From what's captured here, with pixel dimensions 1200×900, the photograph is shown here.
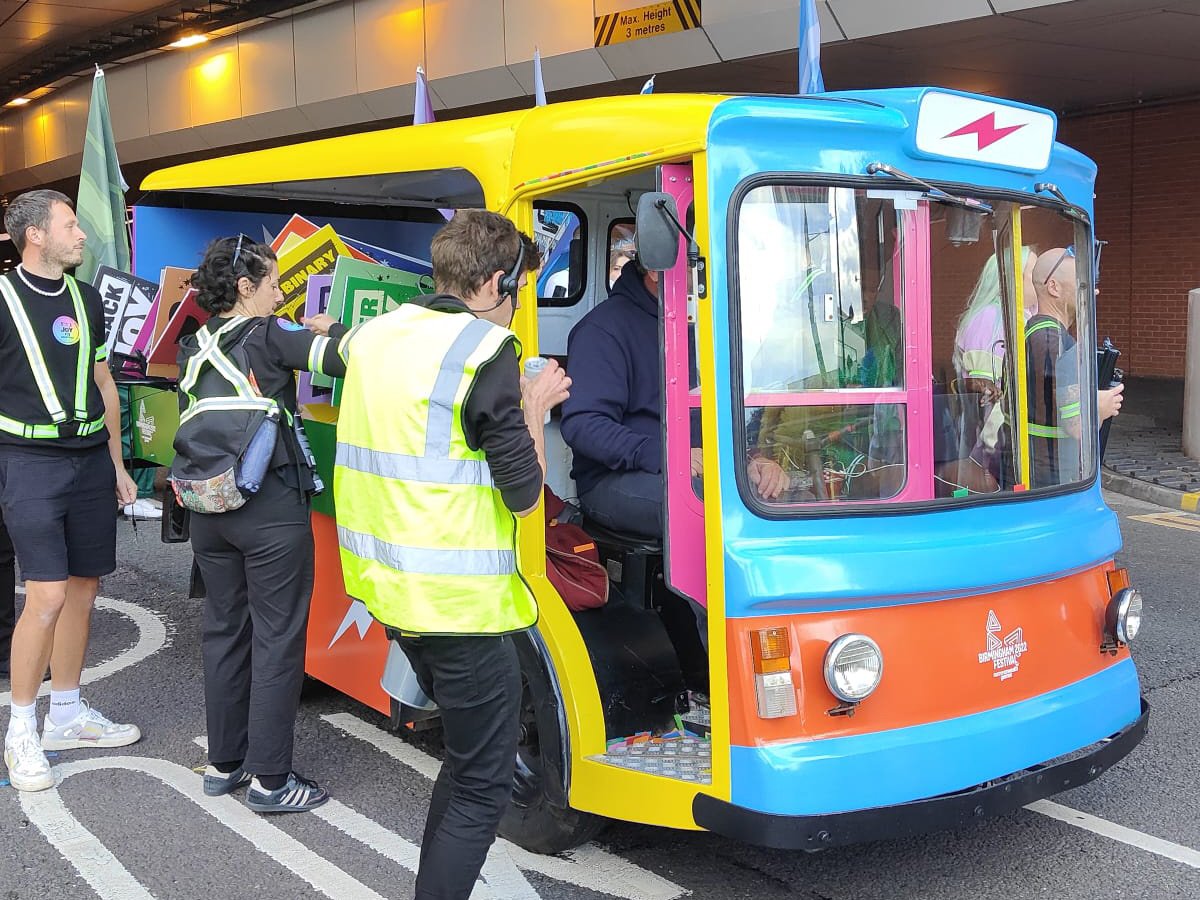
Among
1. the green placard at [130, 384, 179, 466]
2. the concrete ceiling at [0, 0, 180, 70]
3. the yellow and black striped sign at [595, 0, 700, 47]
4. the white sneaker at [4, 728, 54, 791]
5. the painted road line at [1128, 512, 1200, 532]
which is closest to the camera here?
the white sneaker at [4, 728, 54, 791]

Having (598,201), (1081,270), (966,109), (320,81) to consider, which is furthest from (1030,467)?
(320,81)

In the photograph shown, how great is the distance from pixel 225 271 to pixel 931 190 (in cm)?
217

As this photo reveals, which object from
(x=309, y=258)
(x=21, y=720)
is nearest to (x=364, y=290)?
(x=309, y=258)

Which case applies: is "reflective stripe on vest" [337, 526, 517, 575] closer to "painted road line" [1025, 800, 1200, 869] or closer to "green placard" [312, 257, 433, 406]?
"green placard" [312, 257, 433, 406]

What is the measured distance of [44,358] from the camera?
4199mm

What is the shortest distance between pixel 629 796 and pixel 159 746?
2217 mm

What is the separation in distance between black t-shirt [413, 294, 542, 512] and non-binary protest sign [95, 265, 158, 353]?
3.37 metres

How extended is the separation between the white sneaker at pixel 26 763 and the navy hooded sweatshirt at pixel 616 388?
82.3 inches

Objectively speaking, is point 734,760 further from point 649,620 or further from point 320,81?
point 320,81

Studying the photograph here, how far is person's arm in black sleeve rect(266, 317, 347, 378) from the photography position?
3.65m

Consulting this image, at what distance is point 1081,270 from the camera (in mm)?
3736

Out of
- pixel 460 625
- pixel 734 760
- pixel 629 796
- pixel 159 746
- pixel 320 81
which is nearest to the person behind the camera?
pixel 460 625

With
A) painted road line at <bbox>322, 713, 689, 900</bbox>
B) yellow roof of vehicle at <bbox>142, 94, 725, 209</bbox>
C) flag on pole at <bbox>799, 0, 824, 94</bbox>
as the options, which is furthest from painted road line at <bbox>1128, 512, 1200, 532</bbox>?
painted road line at <bbox>322, 713, 689, 900</bbox>

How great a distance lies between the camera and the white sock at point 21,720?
4168 mm
